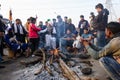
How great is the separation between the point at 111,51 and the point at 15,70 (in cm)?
592

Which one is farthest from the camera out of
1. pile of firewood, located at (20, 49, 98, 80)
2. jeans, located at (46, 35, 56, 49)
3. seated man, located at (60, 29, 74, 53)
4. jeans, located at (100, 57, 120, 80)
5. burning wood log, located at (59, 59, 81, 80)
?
jeans, located at (46, 35, 56, 49)

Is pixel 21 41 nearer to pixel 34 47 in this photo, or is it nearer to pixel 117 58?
pixel 34 47

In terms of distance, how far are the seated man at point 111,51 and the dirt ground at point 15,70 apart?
2.18m

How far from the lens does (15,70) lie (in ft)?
35.0

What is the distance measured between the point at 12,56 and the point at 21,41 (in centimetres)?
109

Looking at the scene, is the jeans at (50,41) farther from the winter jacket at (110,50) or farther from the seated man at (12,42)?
the winter jacket at (110,50)

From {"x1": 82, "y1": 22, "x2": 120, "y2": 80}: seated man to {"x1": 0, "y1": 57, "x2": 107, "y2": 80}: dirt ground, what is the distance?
2.18 metres

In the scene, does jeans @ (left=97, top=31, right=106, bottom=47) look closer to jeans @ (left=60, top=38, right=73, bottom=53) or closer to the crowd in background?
the crowd in background

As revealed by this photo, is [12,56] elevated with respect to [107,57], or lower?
lower

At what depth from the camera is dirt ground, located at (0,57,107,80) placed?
865cm

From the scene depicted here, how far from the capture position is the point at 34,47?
45.2 feet

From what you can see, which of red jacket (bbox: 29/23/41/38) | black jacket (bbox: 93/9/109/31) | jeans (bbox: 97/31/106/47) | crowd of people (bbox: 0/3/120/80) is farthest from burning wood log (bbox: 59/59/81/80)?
red jacket (bbox: 29/23/41/38)

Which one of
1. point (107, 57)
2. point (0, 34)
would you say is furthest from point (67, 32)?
point (107, 57)

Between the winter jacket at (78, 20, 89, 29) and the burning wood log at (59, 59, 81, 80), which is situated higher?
the winter jacket at (78, 20, 89, 29)
